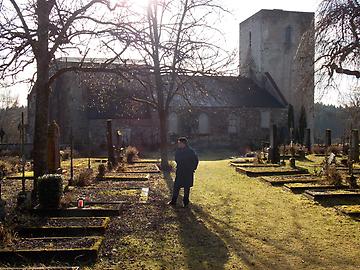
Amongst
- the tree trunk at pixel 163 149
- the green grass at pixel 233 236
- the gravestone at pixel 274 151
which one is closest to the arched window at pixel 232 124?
the gravestone at pixel 274 151

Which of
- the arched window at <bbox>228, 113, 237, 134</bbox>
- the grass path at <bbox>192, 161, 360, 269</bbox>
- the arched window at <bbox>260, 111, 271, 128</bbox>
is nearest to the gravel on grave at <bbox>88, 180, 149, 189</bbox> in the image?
the grass path at <bbox>192, 161, 360, 269</bbox>

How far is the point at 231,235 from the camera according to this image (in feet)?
24.7

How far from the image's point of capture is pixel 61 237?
271 inches

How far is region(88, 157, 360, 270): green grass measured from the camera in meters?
6.05

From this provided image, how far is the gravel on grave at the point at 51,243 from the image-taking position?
6.26 meters

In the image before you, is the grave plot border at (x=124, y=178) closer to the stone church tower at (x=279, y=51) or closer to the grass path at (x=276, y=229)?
the grass path at (x=276, y=229)

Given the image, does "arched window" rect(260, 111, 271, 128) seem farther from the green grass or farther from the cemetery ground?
the green grass

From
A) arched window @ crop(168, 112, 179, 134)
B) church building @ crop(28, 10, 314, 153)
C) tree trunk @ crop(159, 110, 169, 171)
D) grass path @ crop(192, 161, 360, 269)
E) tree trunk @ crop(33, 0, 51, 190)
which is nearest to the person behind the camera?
grass path @ crop(192, 161, 360, 269)

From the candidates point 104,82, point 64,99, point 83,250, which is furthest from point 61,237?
point 64,99

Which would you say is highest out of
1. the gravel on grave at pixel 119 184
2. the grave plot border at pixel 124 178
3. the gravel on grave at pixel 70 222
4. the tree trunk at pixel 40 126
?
the tree trunk at pixel 40 126

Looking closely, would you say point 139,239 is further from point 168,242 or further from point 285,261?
point 285,261

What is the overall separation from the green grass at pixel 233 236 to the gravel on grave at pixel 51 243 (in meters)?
0.32

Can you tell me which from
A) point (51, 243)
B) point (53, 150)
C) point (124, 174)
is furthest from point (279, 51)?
point (51, 243)

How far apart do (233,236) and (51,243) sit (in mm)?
2972
